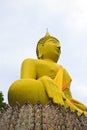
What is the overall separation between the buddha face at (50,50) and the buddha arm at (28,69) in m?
0.65

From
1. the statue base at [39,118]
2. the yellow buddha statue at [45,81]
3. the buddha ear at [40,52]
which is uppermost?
the buddha ear at [40,52]

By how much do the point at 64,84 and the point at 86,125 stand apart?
1878mm

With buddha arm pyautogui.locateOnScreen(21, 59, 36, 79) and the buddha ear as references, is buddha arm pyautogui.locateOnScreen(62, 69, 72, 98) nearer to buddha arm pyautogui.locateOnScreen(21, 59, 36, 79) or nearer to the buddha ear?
the buddha ear

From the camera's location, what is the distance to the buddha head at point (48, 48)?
815cm

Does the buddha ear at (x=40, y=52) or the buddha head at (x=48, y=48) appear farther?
the buddha ear at (x=40, y=52)

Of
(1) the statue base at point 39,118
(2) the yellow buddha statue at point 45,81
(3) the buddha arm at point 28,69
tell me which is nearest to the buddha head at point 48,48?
(2) the yellow buddha statue at point 45,81

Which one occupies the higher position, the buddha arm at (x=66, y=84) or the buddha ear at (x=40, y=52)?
the buddha ear at (x=40, y=52)

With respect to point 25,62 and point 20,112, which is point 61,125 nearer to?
point 20,112

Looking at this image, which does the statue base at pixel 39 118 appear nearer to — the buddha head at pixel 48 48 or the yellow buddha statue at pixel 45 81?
the yellow buddha statue at pixel 45 81

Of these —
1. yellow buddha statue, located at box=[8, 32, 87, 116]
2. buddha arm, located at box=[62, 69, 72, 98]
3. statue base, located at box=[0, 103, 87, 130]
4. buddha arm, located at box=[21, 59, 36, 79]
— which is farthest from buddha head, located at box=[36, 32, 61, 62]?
statue base, located at box=[0, 103, 87, 130]

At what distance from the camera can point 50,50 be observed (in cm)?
814

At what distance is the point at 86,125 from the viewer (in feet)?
20.1

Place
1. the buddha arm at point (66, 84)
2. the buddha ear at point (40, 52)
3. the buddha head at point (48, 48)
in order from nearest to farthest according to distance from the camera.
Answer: the buddha arm at point (66, 84)
the buddha head at point (48, 48)
the buddha ear at point (40, 52)

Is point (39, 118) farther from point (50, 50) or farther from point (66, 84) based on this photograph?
point (50, 50)
